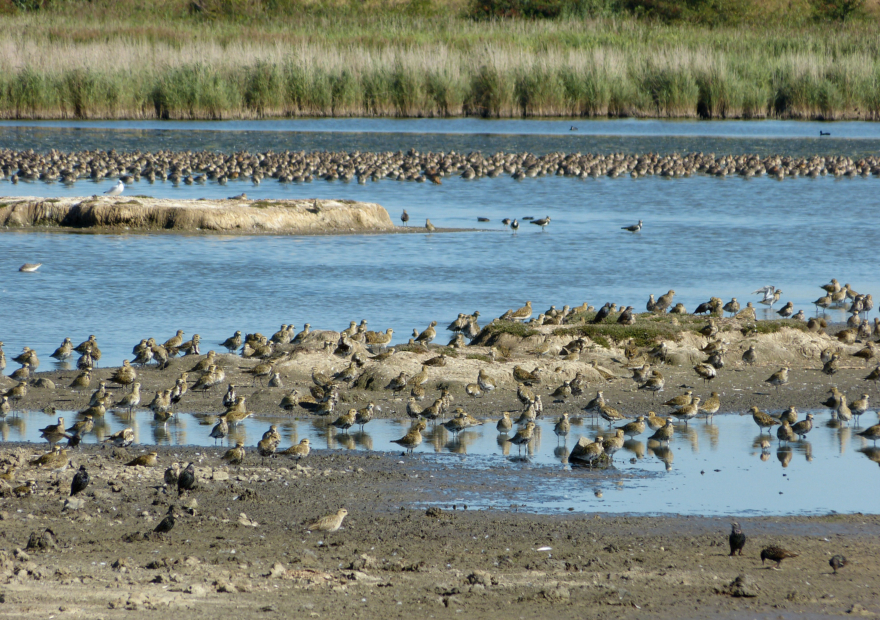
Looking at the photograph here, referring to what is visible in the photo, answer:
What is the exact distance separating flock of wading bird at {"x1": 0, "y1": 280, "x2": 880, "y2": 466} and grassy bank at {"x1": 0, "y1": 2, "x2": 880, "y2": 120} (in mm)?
→ 37176

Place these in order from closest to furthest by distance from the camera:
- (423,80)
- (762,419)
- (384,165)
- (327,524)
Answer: (327,524), (762,419), (384,165), (423,80)

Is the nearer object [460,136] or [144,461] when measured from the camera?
[144,461]

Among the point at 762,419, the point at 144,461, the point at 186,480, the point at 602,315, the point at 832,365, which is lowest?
the point at 832,365

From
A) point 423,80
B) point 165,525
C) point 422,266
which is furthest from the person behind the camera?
point 423,80

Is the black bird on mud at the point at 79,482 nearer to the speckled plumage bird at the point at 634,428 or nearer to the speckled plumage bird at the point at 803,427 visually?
the speckled plumage bird at the point at 634,428

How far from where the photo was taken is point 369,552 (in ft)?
27.7

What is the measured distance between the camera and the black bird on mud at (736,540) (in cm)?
837

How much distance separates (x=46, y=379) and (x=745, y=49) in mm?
49374

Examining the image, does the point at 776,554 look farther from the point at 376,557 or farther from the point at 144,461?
the point at 144,461

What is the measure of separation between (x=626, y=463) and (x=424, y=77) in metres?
44.9

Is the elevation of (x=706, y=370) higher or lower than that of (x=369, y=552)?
lower

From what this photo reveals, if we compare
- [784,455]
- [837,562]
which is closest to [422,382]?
[784,455]

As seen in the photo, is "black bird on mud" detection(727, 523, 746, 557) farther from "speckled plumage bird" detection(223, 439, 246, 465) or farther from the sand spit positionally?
the sand spit

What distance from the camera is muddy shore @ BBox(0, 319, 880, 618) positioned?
7.41 meters
